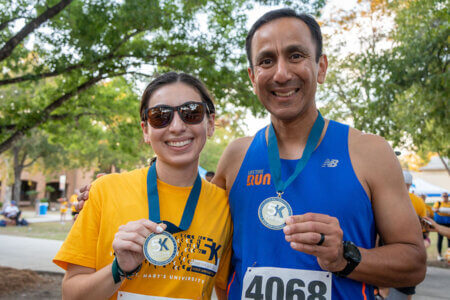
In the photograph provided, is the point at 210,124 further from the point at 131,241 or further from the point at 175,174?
the point at 131,241

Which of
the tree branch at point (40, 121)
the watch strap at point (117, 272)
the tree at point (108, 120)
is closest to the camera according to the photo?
the watch strap at point (117, 272)

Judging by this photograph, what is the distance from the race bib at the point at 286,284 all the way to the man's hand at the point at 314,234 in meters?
0.32

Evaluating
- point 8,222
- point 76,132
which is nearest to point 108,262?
point 76,132

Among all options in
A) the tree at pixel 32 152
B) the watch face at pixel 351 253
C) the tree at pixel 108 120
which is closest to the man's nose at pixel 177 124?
the watch face at pixel 351 253

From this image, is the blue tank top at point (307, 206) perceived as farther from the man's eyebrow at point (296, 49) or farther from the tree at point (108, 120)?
the tree at point (108, 120)

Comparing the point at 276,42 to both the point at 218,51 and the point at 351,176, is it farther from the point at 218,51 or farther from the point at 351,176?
the point at 218,51

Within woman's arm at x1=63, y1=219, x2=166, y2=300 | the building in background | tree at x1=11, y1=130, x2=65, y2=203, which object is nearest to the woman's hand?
woman's arm at x1=63, y1=219, x2=166, y2=300

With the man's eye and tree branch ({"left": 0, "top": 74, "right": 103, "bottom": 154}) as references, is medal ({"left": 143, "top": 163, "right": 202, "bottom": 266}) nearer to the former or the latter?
the man's eye

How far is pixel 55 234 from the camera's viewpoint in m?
16.9

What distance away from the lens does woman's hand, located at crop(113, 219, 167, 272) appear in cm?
167

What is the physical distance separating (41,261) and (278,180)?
1018 centimetres

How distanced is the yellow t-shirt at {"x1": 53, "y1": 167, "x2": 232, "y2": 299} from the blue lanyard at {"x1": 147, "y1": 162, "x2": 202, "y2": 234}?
5 cm

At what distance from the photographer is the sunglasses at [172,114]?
2195mm

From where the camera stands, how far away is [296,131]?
7.94ft
